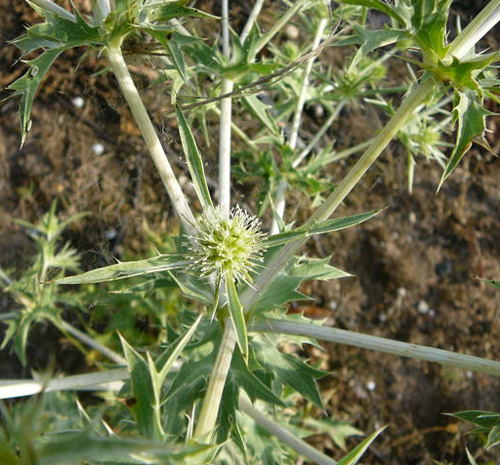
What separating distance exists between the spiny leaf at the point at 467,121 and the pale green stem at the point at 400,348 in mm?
395

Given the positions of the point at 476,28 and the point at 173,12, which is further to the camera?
the point at 173,12

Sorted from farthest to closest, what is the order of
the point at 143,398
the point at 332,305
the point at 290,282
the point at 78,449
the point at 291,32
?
1. the point at 291,32
2. the point at 332,305
3. the point at 290,282
4. the point at 143,398
5. the point at 78,449

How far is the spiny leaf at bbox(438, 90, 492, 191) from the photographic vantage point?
116 cm

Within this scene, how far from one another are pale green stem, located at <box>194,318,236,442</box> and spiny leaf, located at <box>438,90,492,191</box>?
657 mm

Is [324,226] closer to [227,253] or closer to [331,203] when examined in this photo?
[331,203]

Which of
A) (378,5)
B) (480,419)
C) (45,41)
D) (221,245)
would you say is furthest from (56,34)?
(480,419)

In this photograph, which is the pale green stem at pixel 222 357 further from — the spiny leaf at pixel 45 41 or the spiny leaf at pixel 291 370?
the spiny leaf at pixel 45 41

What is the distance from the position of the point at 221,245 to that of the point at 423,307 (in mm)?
2226

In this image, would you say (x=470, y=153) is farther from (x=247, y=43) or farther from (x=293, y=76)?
(x=247, y=43)

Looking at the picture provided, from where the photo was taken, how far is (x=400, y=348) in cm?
123

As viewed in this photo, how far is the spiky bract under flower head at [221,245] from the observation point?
4.42 ft

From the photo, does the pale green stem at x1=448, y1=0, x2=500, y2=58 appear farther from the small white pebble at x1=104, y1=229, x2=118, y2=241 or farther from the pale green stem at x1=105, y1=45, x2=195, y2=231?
the small white pebble at x1=104, y1=229, x2=118, y2=241

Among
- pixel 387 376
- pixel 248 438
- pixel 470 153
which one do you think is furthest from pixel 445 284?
pixel 248 438

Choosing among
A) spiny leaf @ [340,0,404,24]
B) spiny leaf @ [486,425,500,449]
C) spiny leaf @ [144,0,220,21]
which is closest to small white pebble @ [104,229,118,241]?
spiny leaf @ [144,0,220,21]
